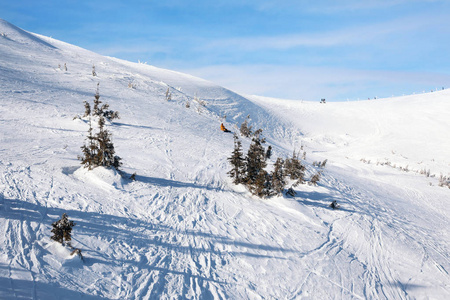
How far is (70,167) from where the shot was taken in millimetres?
6930

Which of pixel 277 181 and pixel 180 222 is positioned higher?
pixel 277 181

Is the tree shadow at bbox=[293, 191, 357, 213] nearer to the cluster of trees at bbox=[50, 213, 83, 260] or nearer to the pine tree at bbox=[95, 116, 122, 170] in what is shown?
the pine tree at bbox=[95, 116, 122, 170]

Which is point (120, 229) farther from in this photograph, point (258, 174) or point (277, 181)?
point (277, 181)

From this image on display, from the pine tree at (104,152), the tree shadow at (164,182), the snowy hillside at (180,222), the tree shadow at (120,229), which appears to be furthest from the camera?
the tree shadow at (164,182)

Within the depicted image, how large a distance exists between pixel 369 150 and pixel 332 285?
19.0 metres

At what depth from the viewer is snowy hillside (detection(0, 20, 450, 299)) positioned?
12.8 ft

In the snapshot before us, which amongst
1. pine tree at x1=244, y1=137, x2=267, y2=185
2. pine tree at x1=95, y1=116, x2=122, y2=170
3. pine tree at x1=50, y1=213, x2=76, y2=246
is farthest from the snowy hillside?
pine tree at x1=244, y1=137, x2=267, y2=185

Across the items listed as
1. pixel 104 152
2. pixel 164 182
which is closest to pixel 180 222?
pixel 164 182

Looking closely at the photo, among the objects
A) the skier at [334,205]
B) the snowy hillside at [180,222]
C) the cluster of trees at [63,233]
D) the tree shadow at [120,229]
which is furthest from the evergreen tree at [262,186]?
the cluster of trees at [63,233]

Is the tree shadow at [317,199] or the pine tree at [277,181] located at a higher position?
the pine tree at [277,181]

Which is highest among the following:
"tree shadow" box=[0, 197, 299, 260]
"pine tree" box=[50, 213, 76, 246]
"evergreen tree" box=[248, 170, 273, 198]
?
"evergreen tree" box=[248, 170, 273, 198]

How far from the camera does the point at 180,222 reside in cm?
558

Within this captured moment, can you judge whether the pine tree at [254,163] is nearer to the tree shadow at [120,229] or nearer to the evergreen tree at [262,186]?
the evergreen tree at [262,186]

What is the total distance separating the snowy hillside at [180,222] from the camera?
391 centimetres
